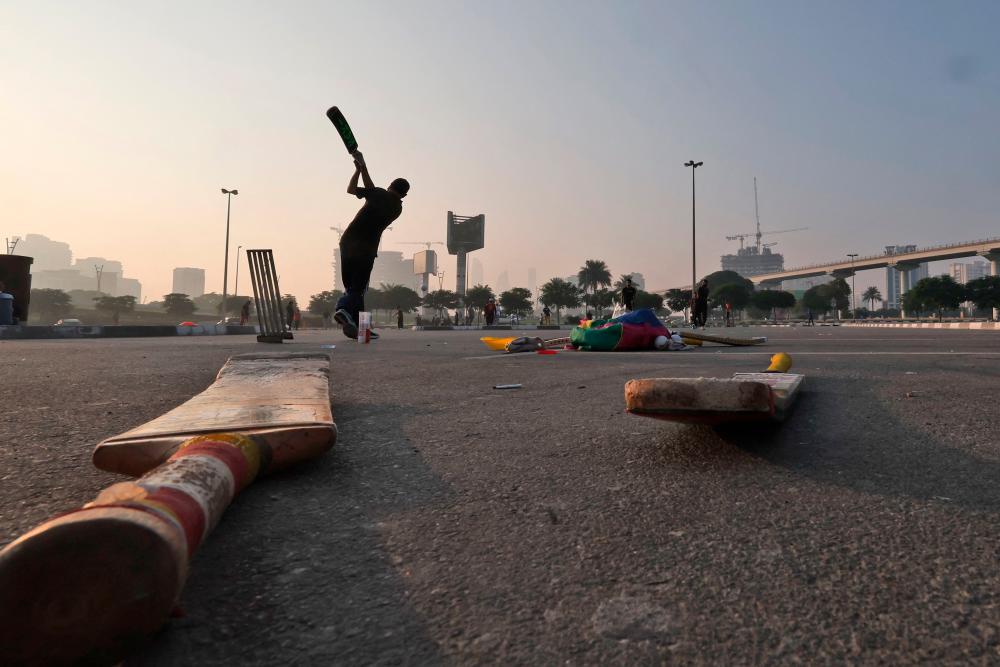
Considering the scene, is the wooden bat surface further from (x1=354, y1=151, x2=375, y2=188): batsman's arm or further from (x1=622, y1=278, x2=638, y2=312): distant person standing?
(x1=622, y1=278, x2=638, y2=312): distant person standing

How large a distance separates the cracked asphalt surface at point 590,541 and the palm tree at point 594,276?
103 meters

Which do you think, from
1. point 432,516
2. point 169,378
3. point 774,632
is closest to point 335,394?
point 169,378

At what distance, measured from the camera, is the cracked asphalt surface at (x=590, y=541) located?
93cm

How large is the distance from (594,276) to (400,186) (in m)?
97.8

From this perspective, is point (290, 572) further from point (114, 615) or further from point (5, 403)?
point (5, 403)

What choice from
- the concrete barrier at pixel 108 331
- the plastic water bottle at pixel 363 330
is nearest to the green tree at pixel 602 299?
the concrete barrier at pixel 108 331

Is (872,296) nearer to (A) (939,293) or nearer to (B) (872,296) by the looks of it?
(B) (872,296)

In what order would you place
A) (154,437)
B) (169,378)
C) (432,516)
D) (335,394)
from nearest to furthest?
(432,516)
(154,437)
(335,394)
(169,378)

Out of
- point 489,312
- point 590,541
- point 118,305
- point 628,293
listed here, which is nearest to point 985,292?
point 489,312

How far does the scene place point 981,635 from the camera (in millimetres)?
922

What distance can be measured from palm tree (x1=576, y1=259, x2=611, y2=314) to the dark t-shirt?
320 ft

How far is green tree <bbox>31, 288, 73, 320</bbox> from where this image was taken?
88.4m

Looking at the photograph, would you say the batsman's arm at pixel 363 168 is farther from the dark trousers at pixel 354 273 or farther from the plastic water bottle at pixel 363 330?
the plastic water bottle at pixel 363 330

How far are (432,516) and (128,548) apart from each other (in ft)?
2.55
